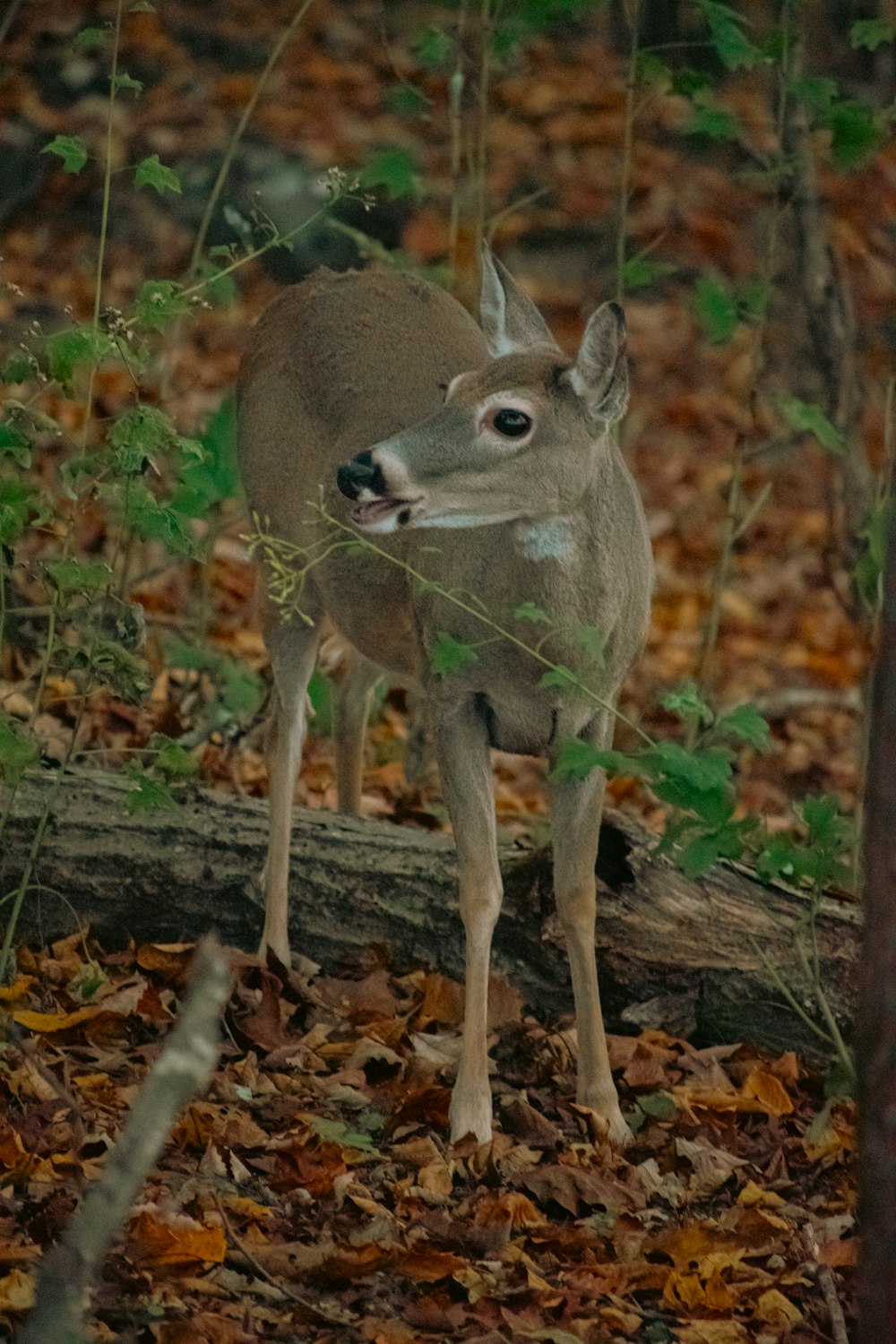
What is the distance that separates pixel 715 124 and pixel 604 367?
170 centimetres

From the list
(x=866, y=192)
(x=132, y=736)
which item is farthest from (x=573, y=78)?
(x=132, y=736)

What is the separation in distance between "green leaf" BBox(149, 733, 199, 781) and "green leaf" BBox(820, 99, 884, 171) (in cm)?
297

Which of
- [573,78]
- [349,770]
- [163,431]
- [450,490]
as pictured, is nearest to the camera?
[163,431]

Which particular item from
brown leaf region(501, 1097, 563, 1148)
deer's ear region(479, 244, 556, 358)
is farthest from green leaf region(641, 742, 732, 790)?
deer's ear region(479, 244, 556, 358)

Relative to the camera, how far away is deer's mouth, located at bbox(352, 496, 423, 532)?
4.68 metres

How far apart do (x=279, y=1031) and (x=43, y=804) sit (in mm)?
921

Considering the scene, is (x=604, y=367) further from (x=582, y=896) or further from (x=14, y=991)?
(x=14, y=991)

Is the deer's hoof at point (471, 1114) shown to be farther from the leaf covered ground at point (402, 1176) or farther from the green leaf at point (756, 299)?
the green leaf at point (756, 299)

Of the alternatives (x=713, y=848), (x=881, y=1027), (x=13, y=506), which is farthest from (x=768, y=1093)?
(x=13, y=506)

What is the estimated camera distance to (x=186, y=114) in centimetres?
1220

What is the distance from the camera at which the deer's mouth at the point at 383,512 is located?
4684 millimetres

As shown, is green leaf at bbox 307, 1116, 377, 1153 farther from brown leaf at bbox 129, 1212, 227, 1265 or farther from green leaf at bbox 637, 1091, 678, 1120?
green leaf at bbox 637, 1091, 678, 1120

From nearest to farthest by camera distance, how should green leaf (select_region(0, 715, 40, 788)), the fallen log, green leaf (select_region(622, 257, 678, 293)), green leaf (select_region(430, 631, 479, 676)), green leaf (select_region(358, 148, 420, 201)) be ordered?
green leaf (select_region(0, 715, 40, 788)) < green leaf (select_region(430, 631, 479, 676)) < the fallen log < green leaf (select_region(358, 148, 420, 201)) < green leaf (select_region(622, 257, 678, 293))

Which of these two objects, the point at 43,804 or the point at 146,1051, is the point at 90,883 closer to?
the point at 43,804
